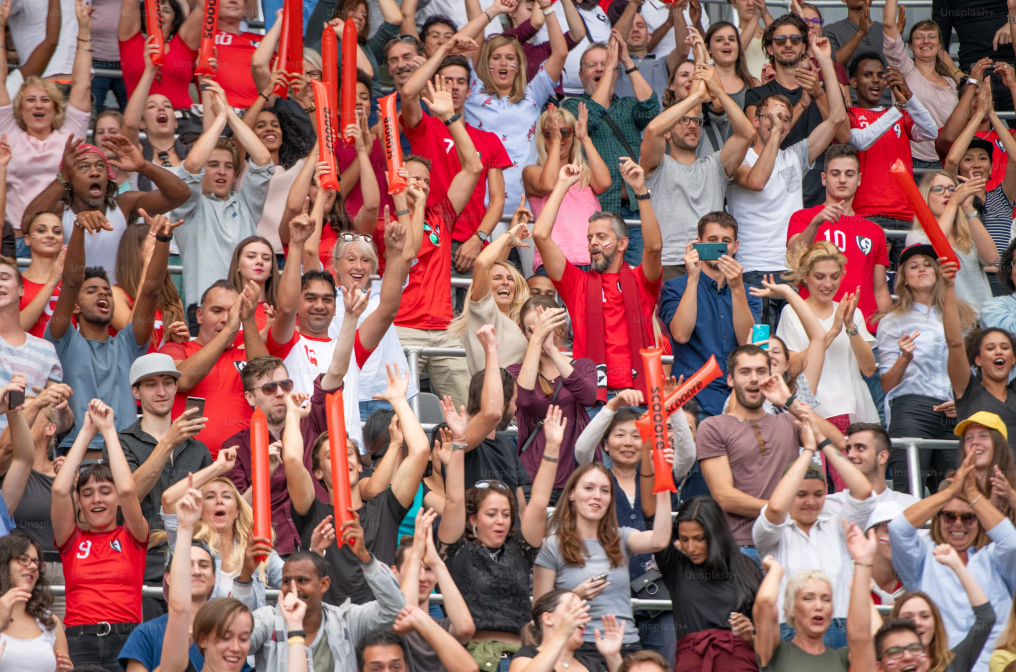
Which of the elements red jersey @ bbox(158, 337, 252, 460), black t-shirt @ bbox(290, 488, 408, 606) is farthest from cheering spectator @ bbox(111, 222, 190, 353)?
black t-shirt @ bbox(290, 488, 408, 606)

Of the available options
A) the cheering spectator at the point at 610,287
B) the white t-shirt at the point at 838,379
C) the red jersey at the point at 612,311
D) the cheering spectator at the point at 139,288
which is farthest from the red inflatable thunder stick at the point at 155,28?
the white t-shirt at the point at 838,379

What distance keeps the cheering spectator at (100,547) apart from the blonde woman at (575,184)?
3471mm

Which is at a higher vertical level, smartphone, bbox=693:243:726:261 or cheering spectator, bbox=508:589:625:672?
smartphone, bbox=693:243:726:261

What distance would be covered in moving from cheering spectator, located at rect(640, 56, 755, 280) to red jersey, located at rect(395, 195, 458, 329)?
149 cm

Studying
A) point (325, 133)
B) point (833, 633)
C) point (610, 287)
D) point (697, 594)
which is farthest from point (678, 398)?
point (325, 133)

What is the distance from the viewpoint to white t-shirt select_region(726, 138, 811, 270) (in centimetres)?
991

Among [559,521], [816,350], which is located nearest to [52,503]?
[559,521]

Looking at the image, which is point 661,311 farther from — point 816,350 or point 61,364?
point 61,364

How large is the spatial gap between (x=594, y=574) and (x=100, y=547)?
91.2 inches

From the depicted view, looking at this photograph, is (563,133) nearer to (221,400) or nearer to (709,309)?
(709,309)

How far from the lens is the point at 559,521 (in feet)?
24.0

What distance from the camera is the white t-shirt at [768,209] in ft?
32.5

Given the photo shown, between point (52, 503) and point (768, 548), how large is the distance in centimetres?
345

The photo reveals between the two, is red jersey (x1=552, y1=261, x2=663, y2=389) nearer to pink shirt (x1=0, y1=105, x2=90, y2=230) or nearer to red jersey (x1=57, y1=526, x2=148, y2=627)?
red jersey (x1=57, y1=526, x2=148, y2=627)
